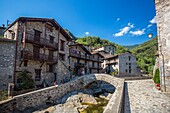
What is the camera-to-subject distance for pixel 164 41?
31.1 ft

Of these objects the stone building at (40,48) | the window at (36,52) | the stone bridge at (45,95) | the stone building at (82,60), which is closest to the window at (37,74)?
the stone building at (40,48)

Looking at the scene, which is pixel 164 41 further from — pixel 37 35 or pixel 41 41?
pixel 37 35

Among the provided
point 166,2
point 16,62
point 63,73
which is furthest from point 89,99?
point 166,2

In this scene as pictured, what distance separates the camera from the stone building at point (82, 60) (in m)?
26.5

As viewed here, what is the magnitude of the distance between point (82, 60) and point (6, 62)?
741 inches

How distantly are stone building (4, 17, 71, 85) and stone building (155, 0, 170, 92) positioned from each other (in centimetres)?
1518

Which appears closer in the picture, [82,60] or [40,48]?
[40,48]

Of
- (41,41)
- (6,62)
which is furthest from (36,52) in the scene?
(6,62)

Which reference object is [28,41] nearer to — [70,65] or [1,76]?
[1,76]

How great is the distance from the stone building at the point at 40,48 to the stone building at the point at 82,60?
3936 millimetres

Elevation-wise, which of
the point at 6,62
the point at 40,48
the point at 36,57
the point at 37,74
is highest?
the point at 40,48

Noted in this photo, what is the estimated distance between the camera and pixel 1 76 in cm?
1337

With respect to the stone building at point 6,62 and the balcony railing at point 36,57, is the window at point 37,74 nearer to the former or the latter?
the balcony railing at point 36,57

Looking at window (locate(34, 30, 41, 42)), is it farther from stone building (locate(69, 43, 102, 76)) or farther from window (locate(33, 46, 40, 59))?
stone building (locate(69, 43, 102, 76))
